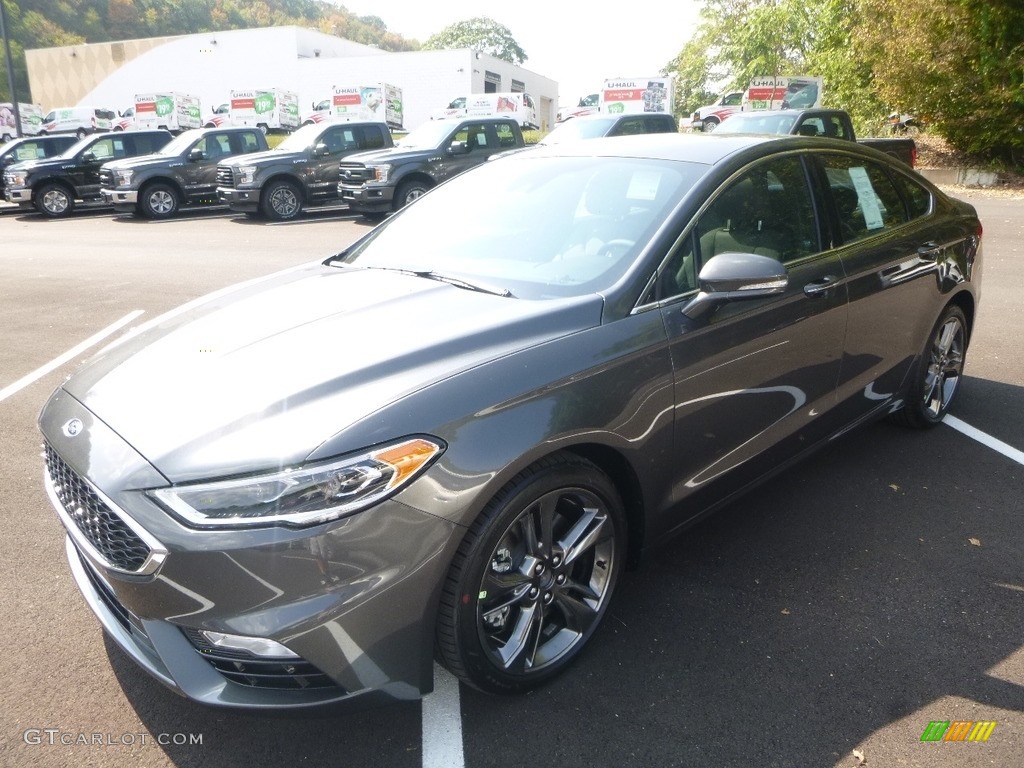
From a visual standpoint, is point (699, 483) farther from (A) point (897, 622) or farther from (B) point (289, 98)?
(B) point (289, 98)

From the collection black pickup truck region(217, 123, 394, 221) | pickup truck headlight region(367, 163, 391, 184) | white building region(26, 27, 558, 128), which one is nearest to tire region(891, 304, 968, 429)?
pickup truck headlight region(367, 163, 391, 184)

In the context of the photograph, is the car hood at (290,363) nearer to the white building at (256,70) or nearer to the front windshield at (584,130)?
the front windshield at (584,130)

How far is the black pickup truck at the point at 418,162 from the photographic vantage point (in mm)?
15164

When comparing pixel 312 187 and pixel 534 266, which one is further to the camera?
pixel 312 187

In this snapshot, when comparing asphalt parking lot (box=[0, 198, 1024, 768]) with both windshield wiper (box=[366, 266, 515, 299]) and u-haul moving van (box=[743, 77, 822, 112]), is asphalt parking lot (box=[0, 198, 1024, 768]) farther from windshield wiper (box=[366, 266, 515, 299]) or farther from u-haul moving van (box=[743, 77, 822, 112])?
u-haul moving van (box=[743, 77, 822, 112])

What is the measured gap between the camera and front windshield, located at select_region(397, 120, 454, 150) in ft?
52.2

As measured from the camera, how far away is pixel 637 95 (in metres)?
30.7

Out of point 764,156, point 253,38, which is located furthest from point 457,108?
point 764,156

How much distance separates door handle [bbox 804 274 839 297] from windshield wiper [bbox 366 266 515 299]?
51.2 inches

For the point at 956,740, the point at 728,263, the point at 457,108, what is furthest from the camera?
the point at 457,108

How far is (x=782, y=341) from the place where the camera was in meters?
3.24

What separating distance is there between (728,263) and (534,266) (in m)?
0.72

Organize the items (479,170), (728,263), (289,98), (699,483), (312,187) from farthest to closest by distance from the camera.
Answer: (289,98) < (312,187) < (479,170) < (699,483) < (728,263)

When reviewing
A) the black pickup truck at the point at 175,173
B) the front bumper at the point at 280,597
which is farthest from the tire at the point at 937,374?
the black pickup truck at the point at 175,173
